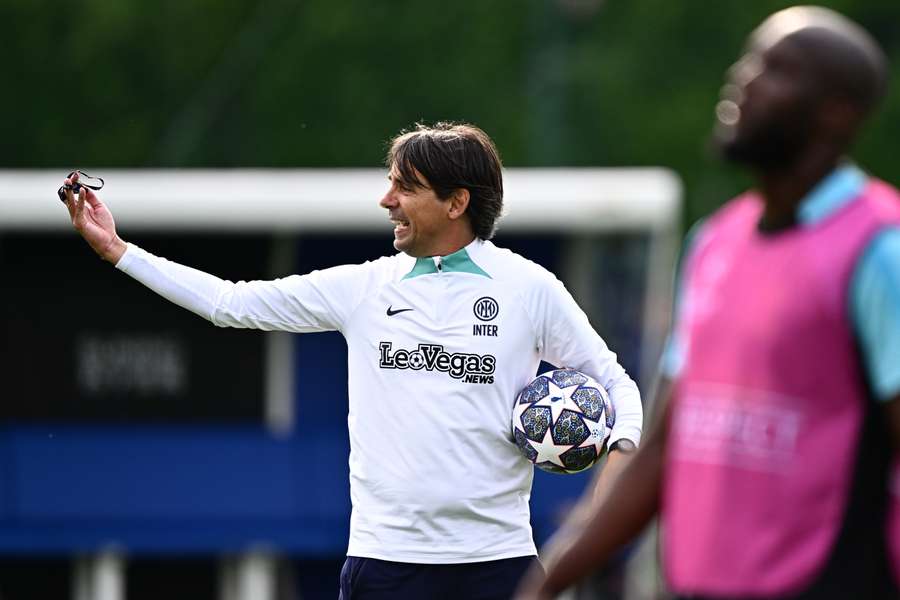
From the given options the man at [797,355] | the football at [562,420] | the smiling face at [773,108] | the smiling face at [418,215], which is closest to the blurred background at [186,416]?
the football at [562,420]

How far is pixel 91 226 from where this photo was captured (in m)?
5.81

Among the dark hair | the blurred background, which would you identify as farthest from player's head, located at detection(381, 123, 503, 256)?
the blurred background

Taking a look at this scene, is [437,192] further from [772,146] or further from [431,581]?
[772,146]

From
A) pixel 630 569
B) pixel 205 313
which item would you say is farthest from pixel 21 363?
pixel 205 313

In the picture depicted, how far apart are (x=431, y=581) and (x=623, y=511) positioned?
1.87 meters

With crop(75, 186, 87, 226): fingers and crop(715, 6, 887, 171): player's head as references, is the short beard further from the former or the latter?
crop(75, 186, 87, 226): fingers

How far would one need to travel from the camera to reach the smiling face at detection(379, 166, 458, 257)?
5.77 metres

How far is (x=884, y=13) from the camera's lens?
32.3 metres

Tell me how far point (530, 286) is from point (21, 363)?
979cm

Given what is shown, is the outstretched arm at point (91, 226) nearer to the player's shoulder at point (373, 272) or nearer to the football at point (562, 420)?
the player's shoulder at point (373, 272)

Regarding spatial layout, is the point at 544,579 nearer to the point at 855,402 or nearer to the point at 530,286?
the point at 855,402

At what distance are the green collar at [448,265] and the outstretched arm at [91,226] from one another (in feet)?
2.95

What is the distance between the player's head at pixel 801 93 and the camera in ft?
11.3

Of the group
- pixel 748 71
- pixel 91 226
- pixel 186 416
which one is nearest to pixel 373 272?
pixel 91 226
